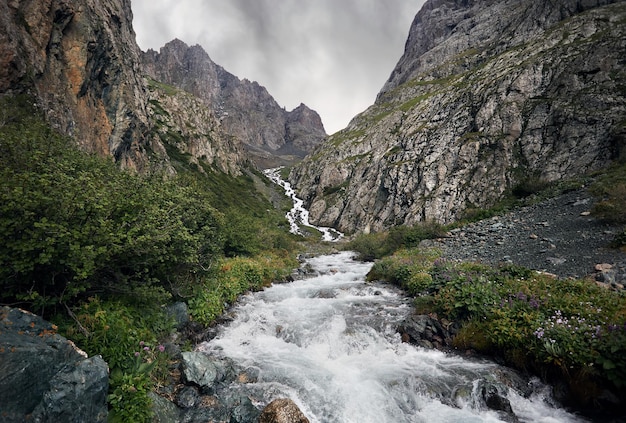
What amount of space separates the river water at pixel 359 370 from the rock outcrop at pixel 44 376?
408cm

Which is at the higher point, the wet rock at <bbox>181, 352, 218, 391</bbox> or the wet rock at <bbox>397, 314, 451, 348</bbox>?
the wet rock at <bbox>397, 314, 451, 348</bbox>

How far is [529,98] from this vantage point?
5025cm

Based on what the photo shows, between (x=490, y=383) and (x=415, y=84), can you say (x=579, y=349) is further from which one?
(x=415, y=84)

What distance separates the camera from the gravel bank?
12741mm

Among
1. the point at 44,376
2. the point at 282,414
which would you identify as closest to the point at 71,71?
the point at 44,376

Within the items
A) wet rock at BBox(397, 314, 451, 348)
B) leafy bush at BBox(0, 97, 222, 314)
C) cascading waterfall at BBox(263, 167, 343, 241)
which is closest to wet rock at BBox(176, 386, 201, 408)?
leafy bush at BBox(0, 97, 222, 314)

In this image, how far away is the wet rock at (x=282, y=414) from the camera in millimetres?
6469

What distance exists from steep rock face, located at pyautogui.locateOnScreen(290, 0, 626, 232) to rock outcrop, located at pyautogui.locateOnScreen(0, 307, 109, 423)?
45.2m

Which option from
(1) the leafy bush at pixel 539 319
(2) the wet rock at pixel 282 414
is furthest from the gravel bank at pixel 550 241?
(2) the wet rock at pixel 282 414

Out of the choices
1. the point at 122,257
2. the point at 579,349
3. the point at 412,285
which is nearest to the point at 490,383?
the point at 579,349

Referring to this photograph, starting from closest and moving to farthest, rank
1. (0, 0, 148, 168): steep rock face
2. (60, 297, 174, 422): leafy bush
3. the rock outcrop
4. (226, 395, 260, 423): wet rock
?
the rock outcrop < (60, 297, 174, 422): leafy bush < (226, 395, 260, 423): wet rock < (0, 0, 148, 168): steep rock face

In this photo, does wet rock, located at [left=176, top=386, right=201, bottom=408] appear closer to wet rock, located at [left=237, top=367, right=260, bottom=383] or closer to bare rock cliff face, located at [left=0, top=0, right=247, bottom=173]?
wet rock, located at [left=237, top=367, right=260, bottom=383]

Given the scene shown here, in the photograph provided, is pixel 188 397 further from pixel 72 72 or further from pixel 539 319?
pixel 72 72

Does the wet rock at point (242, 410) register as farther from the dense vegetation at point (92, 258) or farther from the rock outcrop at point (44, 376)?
the rock outcrop at point (44, 376)
